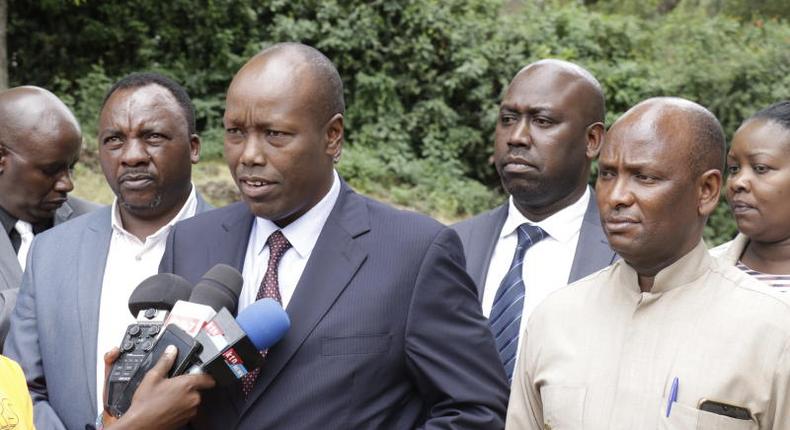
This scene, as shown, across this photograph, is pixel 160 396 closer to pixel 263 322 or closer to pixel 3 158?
pixel 263 322

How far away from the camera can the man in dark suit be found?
3.33 m

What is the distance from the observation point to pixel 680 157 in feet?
11.0

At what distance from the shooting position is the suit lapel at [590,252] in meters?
4.42

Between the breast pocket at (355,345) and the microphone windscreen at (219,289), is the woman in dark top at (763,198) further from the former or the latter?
the microphone windscreen at (219,289)

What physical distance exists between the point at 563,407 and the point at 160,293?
1.35 metres

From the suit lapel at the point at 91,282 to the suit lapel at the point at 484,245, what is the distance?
168 centimetres

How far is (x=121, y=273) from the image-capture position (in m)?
4.55

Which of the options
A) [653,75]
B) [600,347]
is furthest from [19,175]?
[653,75]

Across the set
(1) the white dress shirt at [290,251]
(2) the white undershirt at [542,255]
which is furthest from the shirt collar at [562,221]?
(1) the white dress shirt at [290,251]

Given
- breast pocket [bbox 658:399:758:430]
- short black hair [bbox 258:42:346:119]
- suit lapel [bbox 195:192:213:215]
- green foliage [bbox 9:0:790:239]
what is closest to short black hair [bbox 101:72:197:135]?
suit lapel [bbox 195:192:213:215]

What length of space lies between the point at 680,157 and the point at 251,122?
1462 mm

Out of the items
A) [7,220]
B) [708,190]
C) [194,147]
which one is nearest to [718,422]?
[708,190]

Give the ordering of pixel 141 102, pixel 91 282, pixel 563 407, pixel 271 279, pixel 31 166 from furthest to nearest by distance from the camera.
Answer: pixel 31 166
pixel 141 102
pixel 91 282
pixel 271 279
pixel 563 407

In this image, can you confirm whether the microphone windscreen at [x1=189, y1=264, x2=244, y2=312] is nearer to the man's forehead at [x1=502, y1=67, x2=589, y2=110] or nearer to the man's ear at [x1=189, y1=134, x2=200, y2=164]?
the man's ear at [x1=189, y1=134, x2=200, y2=164]
